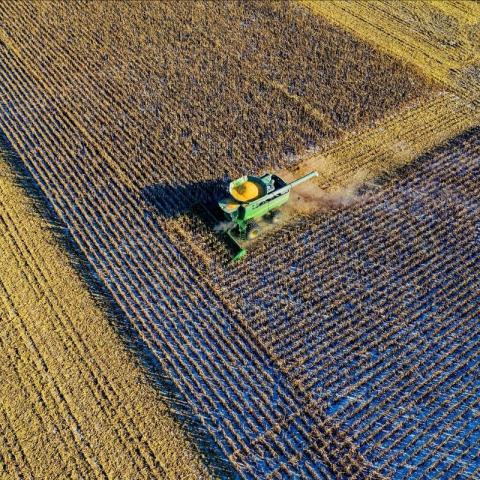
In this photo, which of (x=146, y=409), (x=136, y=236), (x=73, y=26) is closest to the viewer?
(x=146, y=409)

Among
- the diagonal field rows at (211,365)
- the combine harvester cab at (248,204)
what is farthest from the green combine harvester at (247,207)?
the diagonal field rows at (211,365)

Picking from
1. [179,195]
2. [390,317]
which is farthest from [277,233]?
[390,317]

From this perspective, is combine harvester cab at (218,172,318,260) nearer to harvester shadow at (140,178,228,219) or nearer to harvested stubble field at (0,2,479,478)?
harvested stubble field at (0,2,479,478)

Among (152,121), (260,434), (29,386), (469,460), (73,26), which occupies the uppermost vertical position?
(73,26)

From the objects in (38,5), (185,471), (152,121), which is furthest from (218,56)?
(185,471)

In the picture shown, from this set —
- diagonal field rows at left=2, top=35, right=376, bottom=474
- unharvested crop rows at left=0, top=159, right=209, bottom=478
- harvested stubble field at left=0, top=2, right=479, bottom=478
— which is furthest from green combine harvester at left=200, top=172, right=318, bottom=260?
unharvested crop rows at left=0, top=159, right=209, bottom=478

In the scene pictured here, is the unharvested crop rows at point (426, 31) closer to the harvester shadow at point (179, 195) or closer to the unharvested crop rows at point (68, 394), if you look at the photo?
the harvester shadow at point (179, 195)

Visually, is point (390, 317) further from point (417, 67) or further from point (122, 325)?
point (417, 67)

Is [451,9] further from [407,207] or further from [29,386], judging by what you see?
[29,386]
